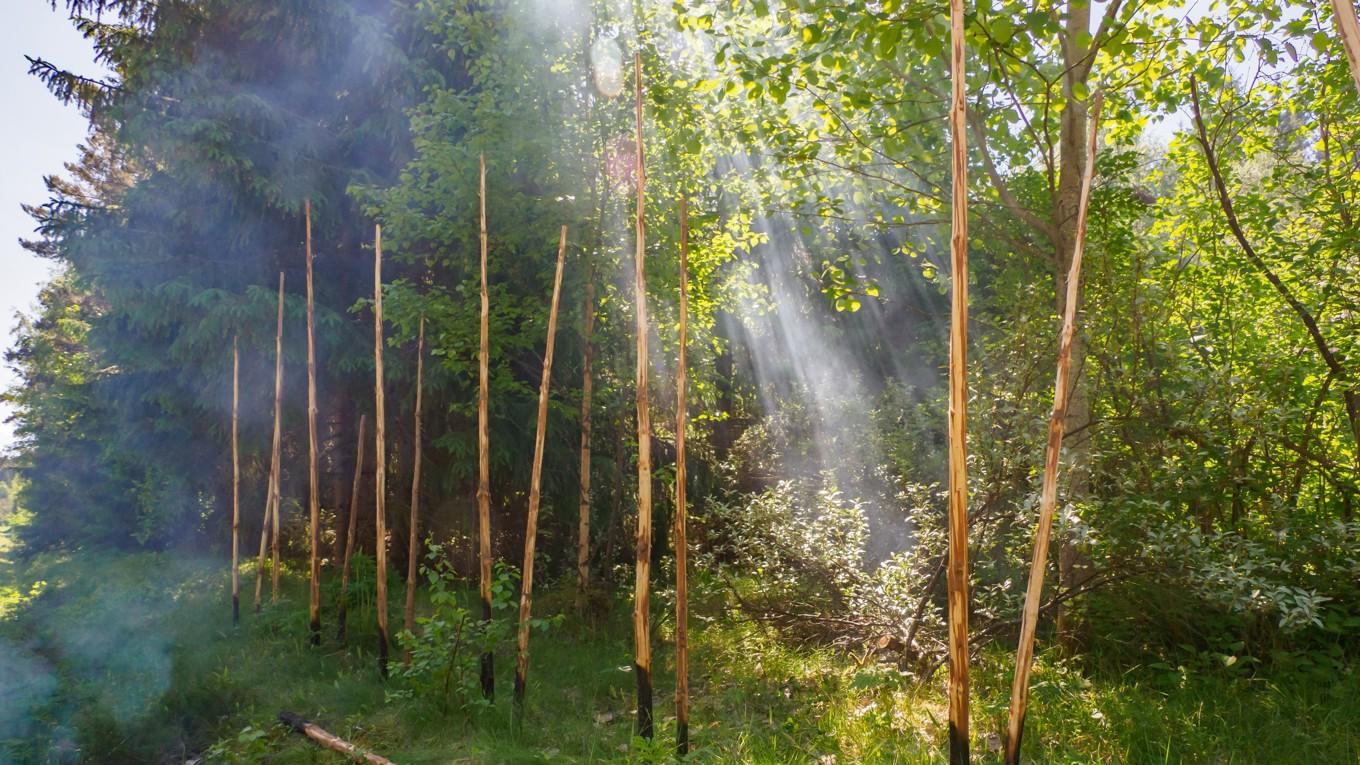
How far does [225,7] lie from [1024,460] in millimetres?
10988

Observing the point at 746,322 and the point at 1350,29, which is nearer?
the point at 1350,29

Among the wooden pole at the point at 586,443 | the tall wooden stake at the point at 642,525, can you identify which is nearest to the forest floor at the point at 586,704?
the tall wooden stake at the point at 642,525

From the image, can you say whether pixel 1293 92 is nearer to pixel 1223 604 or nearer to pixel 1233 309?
pixel 1233 309

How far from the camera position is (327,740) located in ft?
17.0

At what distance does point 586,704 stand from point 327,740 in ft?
5.56

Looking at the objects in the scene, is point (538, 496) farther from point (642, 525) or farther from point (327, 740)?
point (327, 740)

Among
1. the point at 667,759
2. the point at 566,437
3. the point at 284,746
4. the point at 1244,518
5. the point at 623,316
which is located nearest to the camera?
the point at 667,759

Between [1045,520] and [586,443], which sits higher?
[586,443]

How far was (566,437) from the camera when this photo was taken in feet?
33.5

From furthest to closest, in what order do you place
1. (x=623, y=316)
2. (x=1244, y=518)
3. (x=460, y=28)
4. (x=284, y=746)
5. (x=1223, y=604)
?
1. (x=623, y=316)
2. (x=460, y=28)
3. (x=284, y=746)
4. (x=1244, y=518)
5. (x=1223, y=604)

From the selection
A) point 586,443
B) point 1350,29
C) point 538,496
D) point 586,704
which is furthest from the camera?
point 586,443

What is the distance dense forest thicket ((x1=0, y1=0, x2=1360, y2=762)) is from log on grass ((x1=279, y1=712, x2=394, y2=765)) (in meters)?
0.39

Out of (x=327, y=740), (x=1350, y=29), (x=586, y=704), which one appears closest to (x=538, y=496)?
(x=586, y=704)

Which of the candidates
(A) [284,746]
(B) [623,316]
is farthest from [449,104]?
(A) [284,746]
